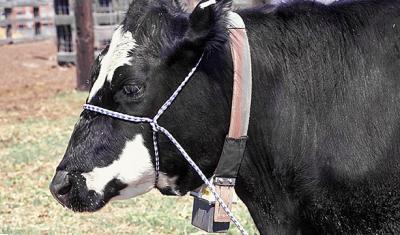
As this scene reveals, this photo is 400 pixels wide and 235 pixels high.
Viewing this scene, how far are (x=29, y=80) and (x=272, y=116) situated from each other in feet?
43.9

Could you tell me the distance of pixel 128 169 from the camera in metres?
2.78

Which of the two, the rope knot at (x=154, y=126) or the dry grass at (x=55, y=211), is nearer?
the rope knot at (x=154, y=126)

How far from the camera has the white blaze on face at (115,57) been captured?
2764mm

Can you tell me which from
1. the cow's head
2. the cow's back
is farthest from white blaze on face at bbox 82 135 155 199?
the cow's back

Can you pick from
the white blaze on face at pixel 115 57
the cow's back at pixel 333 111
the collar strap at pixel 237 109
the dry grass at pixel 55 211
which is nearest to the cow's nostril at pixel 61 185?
the white blaze on face at pixel 115 57

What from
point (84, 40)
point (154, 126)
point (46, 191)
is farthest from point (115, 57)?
point (84, 40)

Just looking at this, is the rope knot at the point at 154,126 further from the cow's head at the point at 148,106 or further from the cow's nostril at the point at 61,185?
the cow's nostril at the point at 61,185

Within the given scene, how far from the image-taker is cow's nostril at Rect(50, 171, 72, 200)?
2805 mm

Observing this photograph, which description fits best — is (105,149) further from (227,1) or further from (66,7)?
(66,7)

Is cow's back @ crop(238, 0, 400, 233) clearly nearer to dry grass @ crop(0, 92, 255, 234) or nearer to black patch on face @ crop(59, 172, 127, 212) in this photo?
black patch on face @ crop(59, 172, 127, 212)

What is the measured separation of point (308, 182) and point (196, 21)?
0.69 meters

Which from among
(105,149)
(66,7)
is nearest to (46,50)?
(66,7)

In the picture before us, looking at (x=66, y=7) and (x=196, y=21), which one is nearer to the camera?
(x=196, y=21)

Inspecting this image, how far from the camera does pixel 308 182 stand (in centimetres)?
278
